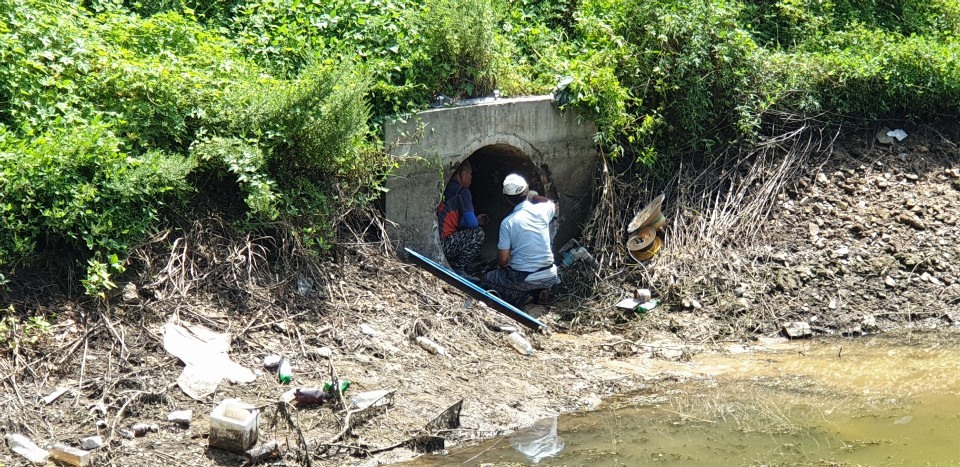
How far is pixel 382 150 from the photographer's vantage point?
Answer: 8.62 meters

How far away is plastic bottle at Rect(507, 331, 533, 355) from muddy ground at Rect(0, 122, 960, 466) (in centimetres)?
6

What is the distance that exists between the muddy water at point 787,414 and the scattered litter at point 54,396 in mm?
2438

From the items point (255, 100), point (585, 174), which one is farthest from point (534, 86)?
point (255, 100)

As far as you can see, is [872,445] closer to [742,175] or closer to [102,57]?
[742,175]

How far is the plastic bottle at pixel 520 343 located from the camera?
818 centimetres

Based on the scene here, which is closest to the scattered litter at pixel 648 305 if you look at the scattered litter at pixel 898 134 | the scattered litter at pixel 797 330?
the scattered litter at pixel 797 330

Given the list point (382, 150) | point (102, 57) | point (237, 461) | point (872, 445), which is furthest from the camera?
point (382, 150)

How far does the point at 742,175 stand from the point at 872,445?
4.03 m

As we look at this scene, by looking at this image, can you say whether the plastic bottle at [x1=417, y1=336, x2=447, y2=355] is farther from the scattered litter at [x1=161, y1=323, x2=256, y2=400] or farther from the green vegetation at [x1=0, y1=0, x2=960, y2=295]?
the scattered litter at [x1=161, y1=323, x2=256, y2=400]

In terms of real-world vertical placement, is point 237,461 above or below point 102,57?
below

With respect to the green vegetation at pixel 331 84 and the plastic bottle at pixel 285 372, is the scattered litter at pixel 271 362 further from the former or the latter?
the green vegetation at pixel 331 84

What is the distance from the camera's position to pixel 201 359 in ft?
22.4

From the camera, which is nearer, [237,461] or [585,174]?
[237,461]

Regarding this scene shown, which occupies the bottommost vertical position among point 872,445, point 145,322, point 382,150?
point 872,445
